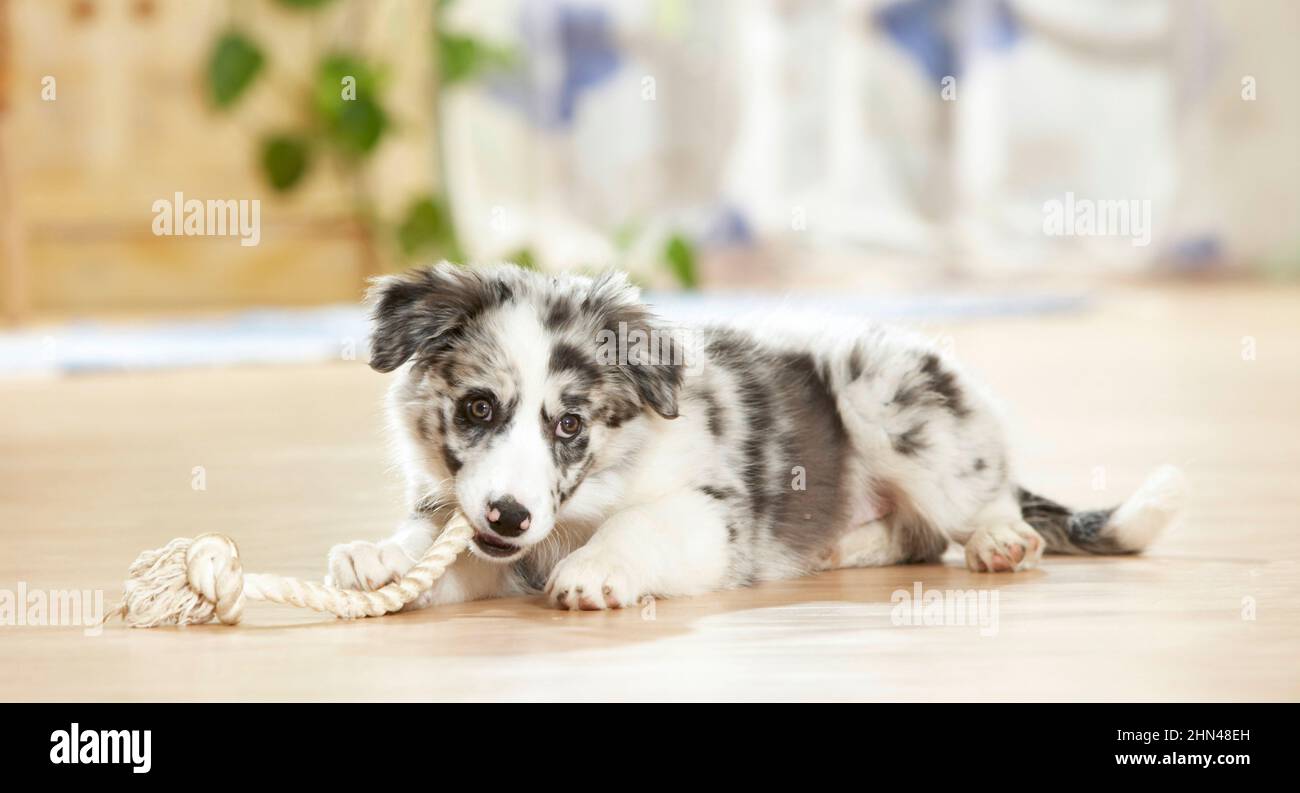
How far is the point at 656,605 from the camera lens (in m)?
2.40

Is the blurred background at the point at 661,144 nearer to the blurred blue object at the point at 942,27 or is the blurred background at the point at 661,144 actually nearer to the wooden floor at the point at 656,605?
the blurred blue object at the point at 942,27

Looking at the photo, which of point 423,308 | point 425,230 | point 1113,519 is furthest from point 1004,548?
point 425,230

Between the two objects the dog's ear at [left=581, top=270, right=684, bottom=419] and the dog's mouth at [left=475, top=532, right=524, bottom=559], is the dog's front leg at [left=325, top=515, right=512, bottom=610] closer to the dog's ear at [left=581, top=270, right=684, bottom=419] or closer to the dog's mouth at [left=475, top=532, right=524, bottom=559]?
the dog's mouth at [left=475, top=532, right=524, bottom=559]

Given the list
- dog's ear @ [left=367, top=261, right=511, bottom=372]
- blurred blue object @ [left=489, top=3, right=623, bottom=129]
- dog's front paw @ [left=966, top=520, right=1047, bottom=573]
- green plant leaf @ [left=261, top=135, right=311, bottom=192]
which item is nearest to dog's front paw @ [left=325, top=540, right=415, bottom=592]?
dog's ear @ [left=367, top=261, right=511, bottom=372]

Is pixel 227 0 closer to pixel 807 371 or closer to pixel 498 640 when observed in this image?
pixel 807 371

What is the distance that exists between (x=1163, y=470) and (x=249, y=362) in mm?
4739

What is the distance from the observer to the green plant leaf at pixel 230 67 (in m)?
9.52

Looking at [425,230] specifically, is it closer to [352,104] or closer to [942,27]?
[352,104]

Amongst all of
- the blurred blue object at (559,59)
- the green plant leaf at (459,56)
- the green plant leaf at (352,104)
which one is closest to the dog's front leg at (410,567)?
the green plant leaf at (352,104)

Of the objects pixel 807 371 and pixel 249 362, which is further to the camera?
pixel 249 362

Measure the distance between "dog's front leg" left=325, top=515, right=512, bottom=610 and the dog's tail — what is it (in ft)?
3.07

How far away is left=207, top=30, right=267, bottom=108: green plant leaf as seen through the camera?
952cm
